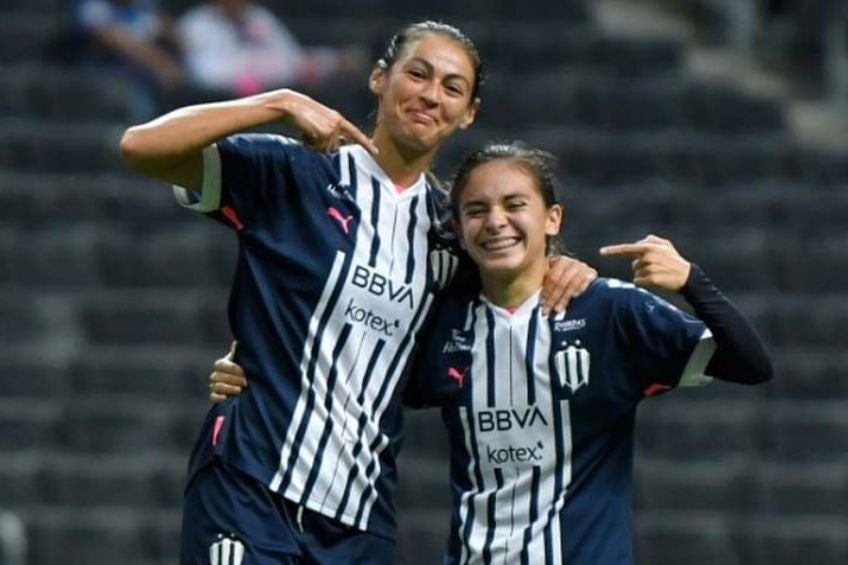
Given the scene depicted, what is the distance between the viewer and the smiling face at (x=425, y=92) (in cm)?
566

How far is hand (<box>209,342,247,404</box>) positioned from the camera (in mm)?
5629

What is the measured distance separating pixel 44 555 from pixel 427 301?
4247mm

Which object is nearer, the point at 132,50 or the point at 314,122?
the point at 314,122

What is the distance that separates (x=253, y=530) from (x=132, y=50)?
605 cm

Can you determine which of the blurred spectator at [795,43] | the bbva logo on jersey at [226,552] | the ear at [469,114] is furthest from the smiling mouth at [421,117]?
the blurred spectator at [795,43]

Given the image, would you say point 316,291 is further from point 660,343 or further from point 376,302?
point 660,343

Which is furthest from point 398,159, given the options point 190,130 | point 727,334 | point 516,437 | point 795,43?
point 795,43

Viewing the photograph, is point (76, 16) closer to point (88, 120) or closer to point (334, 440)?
point (88, 120)

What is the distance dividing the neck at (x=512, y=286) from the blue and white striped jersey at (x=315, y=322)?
136 millimetres

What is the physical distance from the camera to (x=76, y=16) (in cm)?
1135

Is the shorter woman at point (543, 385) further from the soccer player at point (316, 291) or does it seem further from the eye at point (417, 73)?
the eye at point (417, 73)

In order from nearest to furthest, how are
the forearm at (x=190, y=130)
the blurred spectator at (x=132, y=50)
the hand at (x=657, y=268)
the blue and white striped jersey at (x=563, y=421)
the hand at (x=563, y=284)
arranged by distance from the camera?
the forearm at (x=190, y=130) < the hand at (x=657, y=268) < the blue and white striped jersey at (x=563, y=421) < the hand at (x=563, y=284) < the blurred spectator at (x=132, y=50)

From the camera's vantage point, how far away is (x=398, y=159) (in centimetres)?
573

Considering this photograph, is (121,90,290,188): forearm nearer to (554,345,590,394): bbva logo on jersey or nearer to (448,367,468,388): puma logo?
(448,367,468,388): puma logo
